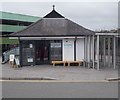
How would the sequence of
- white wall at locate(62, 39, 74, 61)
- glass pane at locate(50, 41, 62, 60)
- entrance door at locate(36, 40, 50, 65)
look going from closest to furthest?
white wall at locate(62, 39, 74, 61) < glass pane at locate(50, 41, 62, 60) < entrance door at locate(36, 40, 50, 65)

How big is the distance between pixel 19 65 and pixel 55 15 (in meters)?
6.37

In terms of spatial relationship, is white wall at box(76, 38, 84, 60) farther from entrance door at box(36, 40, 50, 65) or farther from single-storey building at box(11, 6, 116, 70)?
entrance door at box(36, 40, 50, 65)

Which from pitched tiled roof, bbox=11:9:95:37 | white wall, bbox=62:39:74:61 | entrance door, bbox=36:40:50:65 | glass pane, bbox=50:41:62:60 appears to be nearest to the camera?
pitched tiled roof, bbox=11:9:95:37

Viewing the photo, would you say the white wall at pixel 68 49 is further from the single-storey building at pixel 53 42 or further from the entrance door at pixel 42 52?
the entrance door at pixel 42 52

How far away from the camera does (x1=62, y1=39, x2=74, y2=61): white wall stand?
2595cm

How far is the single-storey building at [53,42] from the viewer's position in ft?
82.3

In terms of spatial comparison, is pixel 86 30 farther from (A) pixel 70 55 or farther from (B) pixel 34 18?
(B) pixel 34 18

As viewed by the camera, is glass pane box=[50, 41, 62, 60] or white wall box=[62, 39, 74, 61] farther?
glass pane box=[50, 41, 62, 60]

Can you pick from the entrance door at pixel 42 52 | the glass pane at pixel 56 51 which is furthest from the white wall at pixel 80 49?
the entrance door at pixel 42 52

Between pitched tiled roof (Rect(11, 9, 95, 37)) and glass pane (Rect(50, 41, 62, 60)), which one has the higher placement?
pitched tiled roof (Rect(11, 9, 95, 37))

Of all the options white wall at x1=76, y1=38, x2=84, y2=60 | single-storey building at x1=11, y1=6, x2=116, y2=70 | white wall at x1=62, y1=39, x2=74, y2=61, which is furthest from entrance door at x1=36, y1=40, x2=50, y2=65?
white wall at x1=76, y1=38, x2=84, y2=60

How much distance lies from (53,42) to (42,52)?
1.20 metres

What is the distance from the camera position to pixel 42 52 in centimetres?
2630

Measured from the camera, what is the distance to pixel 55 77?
17.7 m
